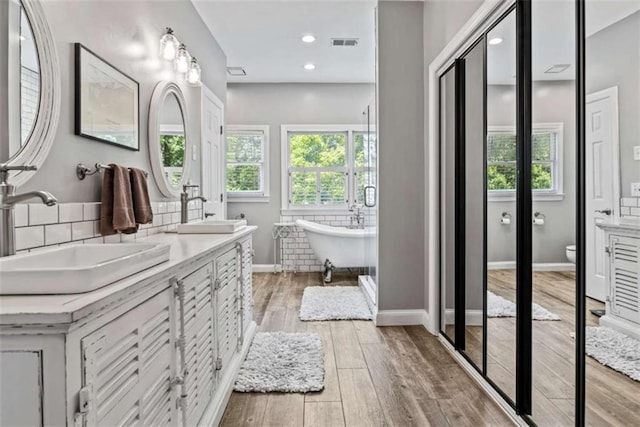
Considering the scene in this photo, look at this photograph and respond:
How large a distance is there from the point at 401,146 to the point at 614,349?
2321mm

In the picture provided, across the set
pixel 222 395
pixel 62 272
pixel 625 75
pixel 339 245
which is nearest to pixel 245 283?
pixel 222 395

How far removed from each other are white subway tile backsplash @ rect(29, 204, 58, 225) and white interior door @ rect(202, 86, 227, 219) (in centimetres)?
221

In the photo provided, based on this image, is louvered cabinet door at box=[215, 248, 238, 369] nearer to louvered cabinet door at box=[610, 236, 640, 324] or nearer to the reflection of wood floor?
the reflection of wood floor

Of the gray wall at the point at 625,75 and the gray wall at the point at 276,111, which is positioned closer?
the gray wall at the point at 625,75

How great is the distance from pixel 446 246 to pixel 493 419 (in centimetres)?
127

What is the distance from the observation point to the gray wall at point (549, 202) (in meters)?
1.52

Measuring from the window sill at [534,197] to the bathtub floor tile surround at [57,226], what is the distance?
194 centimetres

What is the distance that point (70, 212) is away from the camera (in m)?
1.64

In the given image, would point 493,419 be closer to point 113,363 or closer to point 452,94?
point 113,363

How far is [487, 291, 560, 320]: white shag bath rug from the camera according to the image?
1.70 meters

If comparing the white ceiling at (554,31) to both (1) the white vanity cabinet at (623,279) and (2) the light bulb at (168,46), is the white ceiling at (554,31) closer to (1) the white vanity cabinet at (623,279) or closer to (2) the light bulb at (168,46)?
(1) the white vanity cabinet at (623,279)

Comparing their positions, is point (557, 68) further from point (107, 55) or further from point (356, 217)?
point (356, 217)

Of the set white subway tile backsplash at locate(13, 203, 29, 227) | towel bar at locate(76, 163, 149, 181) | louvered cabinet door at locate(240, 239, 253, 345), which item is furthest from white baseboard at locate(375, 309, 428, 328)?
white subway tile backsplash at locate(13, 203, 29, 227)

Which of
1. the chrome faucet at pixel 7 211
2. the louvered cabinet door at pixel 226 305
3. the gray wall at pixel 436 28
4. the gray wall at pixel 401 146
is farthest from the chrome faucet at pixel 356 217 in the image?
the chrome faucet at pixel 7 211
